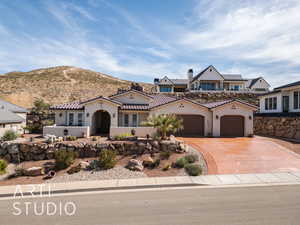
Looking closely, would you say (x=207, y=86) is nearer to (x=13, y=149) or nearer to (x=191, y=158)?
(x=191, y=158)

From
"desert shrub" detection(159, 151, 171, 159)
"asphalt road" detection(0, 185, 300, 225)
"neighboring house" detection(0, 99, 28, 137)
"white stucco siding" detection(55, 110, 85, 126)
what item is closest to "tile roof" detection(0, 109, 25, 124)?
"neighboring house" detection(0, 99, 28, 137)

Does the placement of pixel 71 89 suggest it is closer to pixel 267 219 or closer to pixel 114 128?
pixel 114 128

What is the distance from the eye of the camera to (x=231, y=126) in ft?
70.1

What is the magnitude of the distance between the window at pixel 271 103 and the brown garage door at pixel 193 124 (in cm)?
1342

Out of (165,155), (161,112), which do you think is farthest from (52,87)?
(165,155)

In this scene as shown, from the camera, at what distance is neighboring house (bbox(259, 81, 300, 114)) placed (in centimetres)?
2267

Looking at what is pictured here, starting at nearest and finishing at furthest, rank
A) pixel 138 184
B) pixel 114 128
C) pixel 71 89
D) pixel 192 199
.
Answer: pixel 192 199 < pixel 138 184 < pixel 114 128 < pixel 71 89

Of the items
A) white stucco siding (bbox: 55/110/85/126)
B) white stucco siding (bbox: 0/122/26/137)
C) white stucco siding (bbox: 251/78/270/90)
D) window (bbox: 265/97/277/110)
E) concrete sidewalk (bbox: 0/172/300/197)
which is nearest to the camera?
concrete sidewalk (bbox: 0/172/300/197)

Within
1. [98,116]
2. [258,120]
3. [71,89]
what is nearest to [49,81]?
[71,89]

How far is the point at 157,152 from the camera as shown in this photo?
47.9 feet

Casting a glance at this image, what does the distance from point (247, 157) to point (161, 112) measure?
34.4 ft

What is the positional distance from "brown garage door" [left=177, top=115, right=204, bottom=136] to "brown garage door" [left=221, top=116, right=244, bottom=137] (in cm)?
264

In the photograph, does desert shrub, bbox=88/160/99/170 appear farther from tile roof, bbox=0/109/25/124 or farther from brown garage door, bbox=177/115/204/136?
tile roof, bbox=0/109/25/124

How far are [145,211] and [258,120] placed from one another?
26.0m
